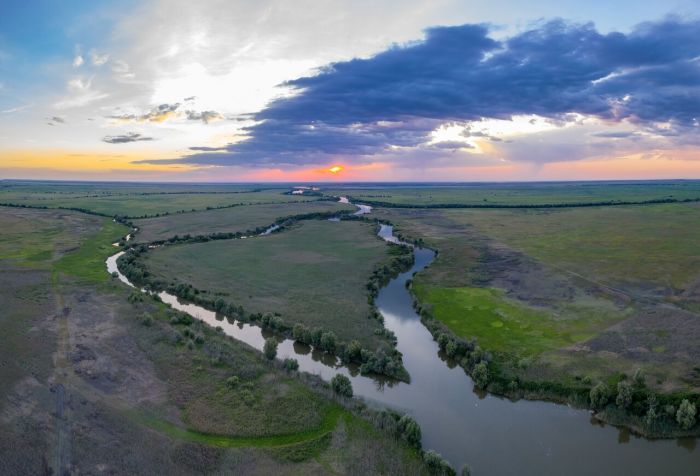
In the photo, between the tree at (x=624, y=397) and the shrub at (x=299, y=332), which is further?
the shrub at (x=299, y=332)

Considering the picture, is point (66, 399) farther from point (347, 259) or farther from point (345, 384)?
point (347, 259)

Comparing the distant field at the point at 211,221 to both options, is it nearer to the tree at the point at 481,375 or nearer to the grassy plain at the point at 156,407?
the grassy plain at the point at 156,407

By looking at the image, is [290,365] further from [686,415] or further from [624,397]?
[686,415]

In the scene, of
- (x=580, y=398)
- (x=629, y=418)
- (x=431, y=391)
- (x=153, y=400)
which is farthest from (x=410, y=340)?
(x=153, y=400)

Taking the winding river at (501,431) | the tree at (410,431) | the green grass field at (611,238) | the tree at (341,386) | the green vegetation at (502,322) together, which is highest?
the green grass field at (611,238)

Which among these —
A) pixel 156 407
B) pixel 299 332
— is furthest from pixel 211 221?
pixel 156 407

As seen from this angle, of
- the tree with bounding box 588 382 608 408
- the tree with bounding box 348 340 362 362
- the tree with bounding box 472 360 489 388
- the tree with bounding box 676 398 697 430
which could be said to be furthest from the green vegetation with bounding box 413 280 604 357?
the tree with bounding box 676 398 697 430

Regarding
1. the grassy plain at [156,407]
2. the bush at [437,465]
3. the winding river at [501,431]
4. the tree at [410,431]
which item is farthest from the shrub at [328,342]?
the bush at [437,465]
